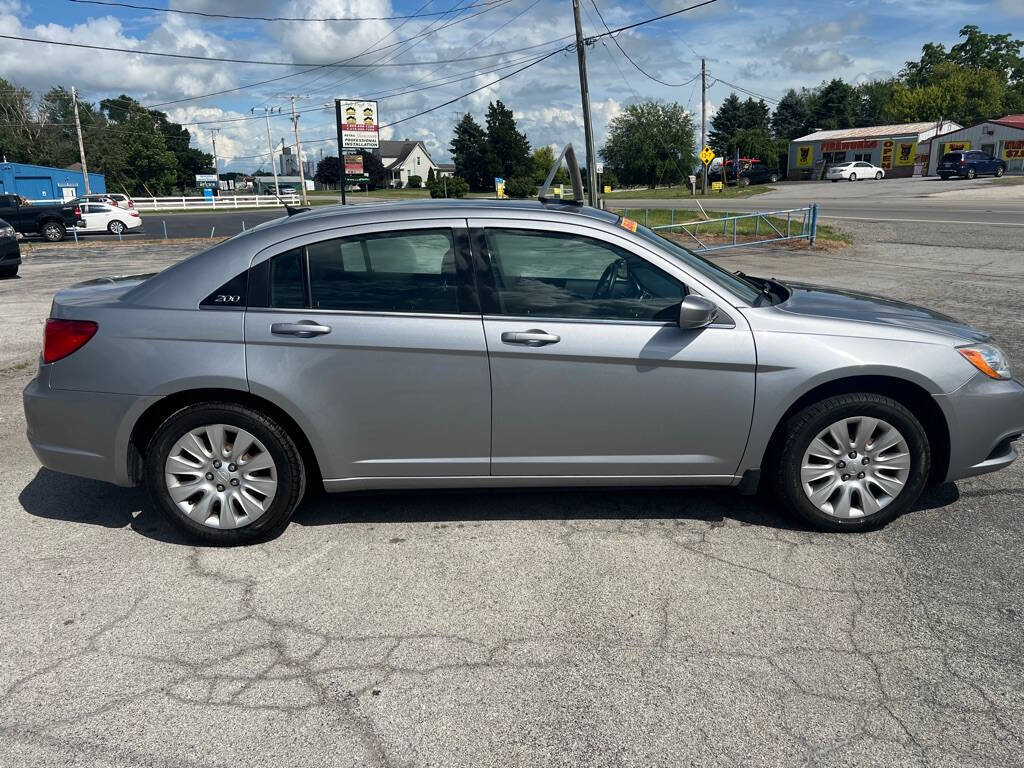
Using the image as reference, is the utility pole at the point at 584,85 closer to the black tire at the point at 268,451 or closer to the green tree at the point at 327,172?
the black tire at the point at 268,451

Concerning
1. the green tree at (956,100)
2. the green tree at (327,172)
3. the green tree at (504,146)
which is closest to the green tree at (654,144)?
the green tree at (504,146)

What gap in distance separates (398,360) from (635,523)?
1.55 metres

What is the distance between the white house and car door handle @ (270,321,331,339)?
11543 centimetres

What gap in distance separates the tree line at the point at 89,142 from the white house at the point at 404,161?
106 feet

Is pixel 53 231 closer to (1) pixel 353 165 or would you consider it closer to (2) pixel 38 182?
(1) pixel 353 165

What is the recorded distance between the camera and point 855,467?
3.99 meters

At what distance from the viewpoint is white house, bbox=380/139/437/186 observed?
12169 centimetres

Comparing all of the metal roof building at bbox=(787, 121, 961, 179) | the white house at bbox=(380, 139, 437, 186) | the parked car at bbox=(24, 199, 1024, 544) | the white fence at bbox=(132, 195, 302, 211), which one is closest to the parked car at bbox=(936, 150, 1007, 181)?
the metal roof building at bbox=(787, 121, 961, 179)

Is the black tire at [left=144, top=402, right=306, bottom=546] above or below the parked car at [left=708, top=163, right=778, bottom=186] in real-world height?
below

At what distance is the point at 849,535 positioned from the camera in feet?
13.4

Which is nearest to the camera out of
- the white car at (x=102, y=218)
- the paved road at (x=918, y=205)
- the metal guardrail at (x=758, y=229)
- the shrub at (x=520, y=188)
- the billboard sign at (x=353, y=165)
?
the metal guardrail at (x=758, y=229)

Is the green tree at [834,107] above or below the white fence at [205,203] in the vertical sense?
above

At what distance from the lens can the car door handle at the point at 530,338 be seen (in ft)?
12.6

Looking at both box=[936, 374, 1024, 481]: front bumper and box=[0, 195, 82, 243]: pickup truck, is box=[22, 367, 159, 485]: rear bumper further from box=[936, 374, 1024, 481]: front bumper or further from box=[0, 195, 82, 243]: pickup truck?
box=[0, 195, 82, 243]: pickup truck
